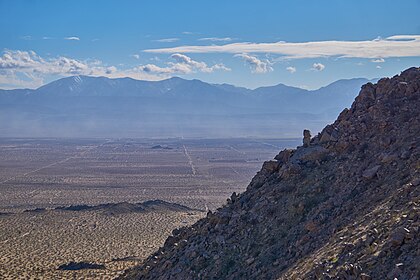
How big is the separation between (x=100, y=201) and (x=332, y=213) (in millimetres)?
46483

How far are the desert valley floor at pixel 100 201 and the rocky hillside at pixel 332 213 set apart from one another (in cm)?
1185

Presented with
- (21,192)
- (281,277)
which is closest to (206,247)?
(281,277)

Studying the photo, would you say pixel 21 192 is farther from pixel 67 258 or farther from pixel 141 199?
pixel 67 258

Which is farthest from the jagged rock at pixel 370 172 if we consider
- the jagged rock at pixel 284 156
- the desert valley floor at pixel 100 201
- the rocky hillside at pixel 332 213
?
the desert valley floor at pixel 100 201

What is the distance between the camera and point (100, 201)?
57281mm

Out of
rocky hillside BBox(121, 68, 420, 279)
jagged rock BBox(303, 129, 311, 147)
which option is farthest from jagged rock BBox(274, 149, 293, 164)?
jagged rock BBox(303, 129, 311, 147)

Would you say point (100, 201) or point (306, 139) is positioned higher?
point (306, 139)

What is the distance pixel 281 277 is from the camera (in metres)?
11.5

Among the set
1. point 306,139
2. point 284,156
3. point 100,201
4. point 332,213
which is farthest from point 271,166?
point 100,201

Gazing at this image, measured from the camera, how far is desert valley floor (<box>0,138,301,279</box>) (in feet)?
105

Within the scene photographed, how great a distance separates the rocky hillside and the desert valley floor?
1185cm

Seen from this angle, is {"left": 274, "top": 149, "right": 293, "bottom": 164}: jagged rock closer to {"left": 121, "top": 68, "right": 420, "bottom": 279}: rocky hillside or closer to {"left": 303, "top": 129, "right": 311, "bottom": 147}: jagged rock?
{"left": 121, "top": 68, "right": 420, "bottom": 279}: rocky hillside

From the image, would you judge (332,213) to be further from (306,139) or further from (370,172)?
(306,139)

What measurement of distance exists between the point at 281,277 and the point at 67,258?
22.3 meters
